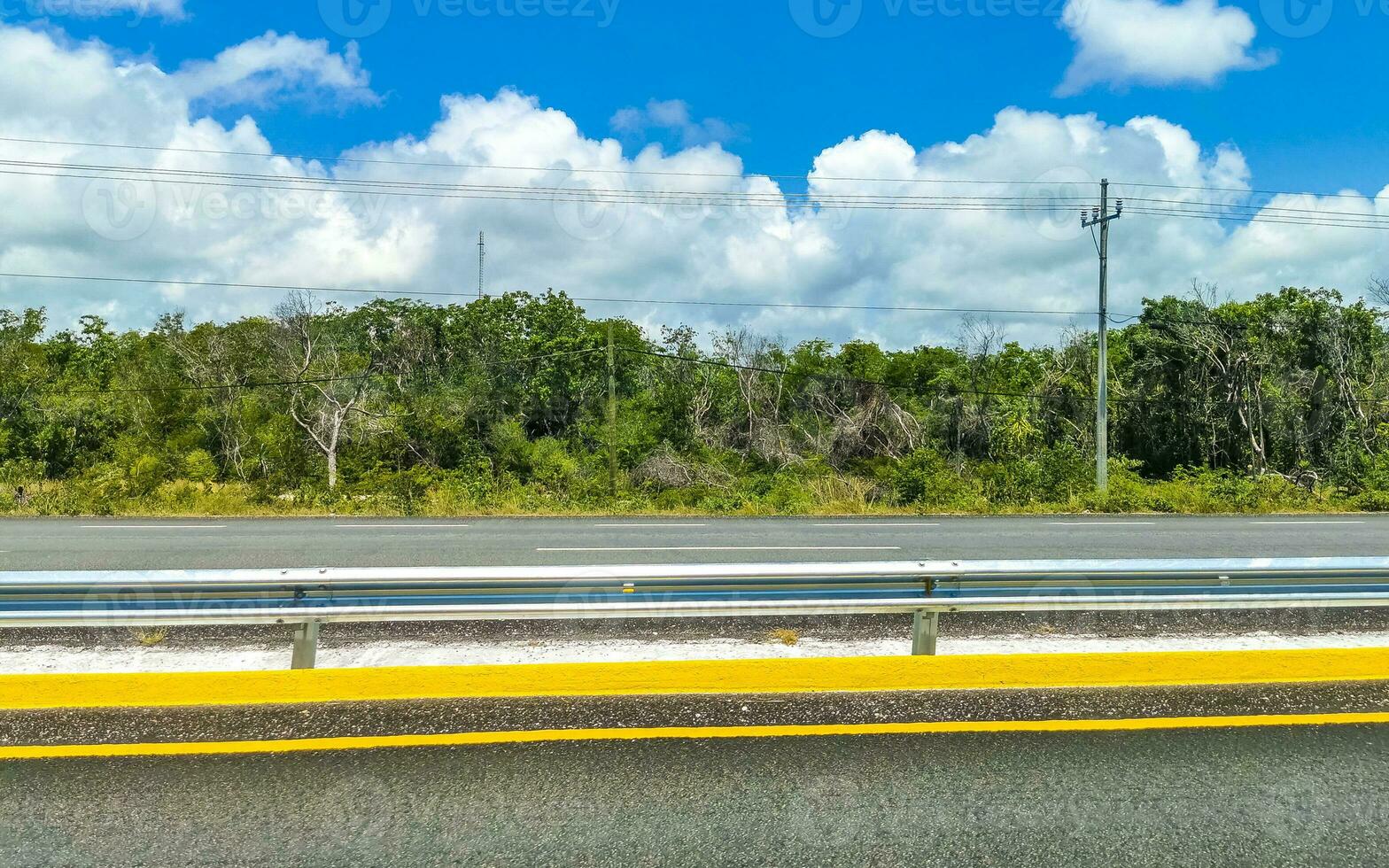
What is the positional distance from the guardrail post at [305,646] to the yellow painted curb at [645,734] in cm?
96

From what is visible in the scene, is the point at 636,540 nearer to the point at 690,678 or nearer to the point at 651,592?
the point at 651,592

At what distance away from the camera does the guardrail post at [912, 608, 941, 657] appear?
5.60m

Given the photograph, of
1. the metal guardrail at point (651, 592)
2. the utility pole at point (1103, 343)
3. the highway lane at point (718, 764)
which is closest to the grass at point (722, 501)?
the utility pole at point (1103, 343)

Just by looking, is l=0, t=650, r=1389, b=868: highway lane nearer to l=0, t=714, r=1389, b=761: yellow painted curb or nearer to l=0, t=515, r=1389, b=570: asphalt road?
l=0, t=714, r=1389, b=761: yellow painted curb

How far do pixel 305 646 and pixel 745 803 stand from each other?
2.99 m

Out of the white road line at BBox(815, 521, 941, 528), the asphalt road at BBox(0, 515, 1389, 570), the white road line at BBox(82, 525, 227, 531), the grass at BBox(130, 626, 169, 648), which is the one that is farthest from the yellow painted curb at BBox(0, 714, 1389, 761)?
the white road line at BBox(82, 525, 227, 531)

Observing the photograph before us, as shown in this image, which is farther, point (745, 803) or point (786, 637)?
point (786, 637)

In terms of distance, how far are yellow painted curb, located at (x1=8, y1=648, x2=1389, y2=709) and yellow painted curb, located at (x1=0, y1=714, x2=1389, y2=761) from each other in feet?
1.81

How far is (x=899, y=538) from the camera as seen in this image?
1495cm

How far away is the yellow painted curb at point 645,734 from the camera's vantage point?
421cm

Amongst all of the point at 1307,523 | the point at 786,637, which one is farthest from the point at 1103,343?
the point at 786,637

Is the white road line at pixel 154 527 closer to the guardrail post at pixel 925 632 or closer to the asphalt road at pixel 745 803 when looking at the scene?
the asphalt road at pixel 745 803

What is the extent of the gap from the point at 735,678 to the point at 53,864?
322 cm

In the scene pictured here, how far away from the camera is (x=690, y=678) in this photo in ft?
17.0
